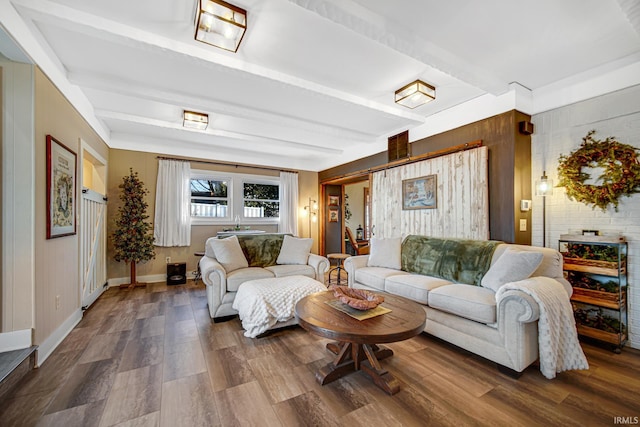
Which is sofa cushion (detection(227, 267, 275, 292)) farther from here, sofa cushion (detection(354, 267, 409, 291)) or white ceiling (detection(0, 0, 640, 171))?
white ceiling (detection(0, 0, 640, 171))

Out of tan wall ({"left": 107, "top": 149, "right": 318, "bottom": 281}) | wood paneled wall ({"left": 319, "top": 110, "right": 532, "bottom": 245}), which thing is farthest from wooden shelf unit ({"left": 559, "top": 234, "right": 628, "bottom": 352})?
tan wall ({"left": 107, "top": 149, "right": 318, "bottom": 281})

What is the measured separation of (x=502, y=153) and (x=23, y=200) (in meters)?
4.61

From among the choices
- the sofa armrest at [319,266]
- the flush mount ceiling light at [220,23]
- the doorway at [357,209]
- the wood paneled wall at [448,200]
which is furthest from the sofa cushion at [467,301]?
the doorway at [357,209]

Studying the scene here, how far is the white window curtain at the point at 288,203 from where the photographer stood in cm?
630

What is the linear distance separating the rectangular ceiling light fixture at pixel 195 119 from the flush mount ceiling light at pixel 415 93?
2.65m

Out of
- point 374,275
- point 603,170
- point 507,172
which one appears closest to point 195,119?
point 374,275

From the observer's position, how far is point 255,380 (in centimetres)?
190

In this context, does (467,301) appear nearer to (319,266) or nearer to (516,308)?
(516,308)

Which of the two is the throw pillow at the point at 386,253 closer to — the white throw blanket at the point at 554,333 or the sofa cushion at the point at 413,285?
the sofa cushion at the point at 413,285

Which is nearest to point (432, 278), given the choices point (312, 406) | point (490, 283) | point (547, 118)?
point (490, 283)

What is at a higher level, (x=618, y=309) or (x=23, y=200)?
(x=23, y=200)

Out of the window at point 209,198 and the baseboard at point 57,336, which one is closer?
the baseboard at point 57,336

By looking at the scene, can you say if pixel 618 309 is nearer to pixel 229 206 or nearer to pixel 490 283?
pixel 490 283

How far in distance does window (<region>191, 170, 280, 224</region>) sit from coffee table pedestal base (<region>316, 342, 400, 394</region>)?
4.41m
